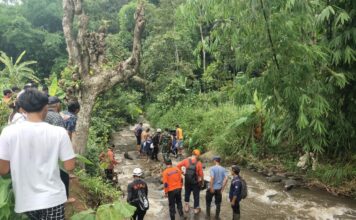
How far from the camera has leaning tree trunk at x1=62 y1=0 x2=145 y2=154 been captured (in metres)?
7.01

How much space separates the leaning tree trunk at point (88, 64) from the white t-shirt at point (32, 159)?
4.59 m

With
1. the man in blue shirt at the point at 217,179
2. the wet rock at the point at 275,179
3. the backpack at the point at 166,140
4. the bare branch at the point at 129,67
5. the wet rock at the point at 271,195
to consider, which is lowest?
the wet rock at the point at 271,195

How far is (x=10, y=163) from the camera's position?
254 cm

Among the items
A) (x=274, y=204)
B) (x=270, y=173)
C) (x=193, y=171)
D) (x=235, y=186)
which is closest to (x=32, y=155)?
(x=235, y=186)

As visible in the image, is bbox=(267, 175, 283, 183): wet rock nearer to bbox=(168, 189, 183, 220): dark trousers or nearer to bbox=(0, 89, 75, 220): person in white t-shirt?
bbox=(168, 189, 183, 220): dark trousers

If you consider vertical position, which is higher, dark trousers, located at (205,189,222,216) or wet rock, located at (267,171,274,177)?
dark trousers, located at (205,189,222,216)

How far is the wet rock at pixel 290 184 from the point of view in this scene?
390 inches

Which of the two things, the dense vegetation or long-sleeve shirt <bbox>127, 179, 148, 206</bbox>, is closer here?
long-sleeve shirt <bbox>127, 179, 148, 206</bbox>

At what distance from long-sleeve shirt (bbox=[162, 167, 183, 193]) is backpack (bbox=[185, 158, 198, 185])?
1.09 feet

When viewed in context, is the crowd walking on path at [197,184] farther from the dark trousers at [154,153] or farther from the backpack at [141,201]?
the dark trousers at [154,153]

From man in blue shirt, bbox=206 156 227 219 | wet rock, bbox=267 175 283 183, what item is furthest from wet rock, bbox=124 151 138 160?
man in blue shirt, bbox=206 156 227 219

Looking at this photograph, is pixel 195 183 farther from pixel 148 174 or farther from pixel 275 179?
pixel 148 174

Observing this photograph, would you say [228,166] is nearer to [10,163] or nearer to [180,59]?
[10,163]

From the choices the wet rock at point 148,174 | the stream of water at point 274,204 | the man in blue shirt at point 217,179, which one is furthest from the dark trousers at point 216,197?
the wet rock at point 148,174
